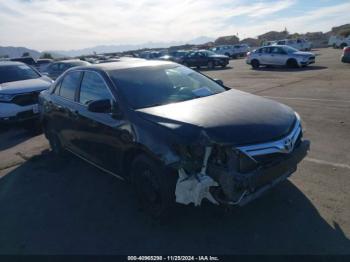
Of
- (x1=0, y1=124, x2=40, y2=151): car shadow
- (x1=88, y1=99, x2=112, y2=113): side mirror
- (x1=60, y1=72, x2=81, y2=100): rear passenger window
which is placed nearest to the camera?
(x1=88, y1=99, x2=112, y2=113): side mirror

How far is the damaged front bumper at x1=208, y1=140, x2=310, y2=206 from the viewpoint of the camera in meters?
2.96

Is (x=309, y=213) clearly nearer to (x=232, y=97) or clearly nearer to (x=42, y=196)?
(x=232, y=97)

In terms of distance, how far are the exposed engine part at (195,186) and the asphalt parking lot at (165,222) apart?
0.55 m

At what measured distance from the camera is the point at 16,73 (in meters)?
9.68

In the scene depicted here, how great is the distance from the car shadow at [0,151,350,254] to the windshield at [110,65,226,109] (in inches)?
53.8

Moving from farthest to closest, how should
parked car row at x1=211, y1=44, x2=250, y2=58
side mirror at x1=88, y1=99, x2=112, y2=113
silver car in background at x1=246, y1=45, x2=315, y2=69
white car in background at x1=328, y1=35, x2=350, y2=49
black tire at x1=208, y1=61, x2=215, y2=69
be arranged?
parked car row at x1=211, y1=44, x2=250, y2=58 < white car in background at x1=328, y1=35, x2=350, y2=49 < black tire at x1=208, y1=61, x2=215, y2=69 < silver car in background at x1=246, y1=45, x2=315, y2=69 < side mirror at x1=88, y1=99, x2=112, y2=113

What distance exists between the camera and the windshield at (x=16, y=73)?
9.35 m

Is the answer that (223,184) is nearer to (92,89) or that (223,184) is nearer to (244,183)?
(244,183)

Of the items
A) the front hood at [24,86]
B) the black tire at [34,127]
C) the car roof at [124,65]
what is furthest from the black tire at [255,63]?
the car roof at [124,65]

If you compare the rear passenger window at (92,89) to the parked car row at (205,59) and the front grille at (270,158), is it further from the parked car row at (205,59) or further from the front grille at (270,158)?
the parked car row at (205,59)

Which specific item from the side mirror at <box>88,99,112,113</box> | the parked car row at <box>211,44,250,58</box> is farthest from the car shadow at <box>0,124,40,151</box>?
the parked car row at <box>211,44,250,58</box>

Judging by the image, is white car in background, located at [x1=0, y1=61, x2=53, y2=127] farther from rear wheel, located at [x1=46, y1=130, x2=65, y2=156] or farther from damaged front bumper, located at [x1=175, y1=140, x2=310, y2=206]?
damaged front bumper, located at [x1=175, y1=140, x2=310, y2=206]

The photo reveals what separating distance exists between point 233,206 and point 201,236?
0.57 metres

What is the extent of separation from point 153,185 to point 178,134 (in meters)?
0.71
